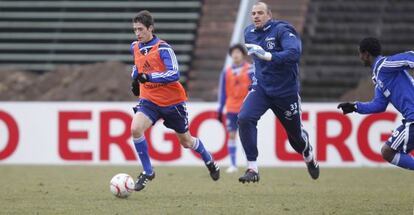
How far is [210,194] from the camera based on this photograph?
11531 millimetres

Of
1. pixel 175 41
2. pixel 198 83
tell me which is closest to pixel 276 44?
pixel 198 83

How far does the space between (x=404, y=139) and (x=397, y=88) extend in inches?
21.6

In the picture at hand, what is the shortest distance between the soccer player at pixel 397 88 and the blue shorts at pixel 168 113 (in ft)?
8.81

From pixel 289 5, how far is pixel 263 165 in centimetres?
816

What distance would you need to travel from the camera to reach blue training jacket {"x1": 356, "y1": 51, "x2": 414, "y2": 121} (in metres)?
9.77

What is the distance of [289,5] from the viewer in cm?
2592

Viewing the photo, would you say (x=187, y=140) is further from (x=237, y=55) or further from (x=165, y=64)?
(x=237, y=55)

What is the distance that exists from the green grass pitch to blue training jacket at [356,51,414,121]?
1.08 m

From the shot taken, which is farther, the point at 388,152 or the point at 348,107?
the point at 348,107

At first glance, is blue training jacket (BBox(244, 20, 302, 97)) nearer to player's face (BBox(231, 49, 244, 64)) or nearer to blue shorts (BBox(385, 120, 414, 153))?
blue shorts (BBox(385, 120, 414, 153))

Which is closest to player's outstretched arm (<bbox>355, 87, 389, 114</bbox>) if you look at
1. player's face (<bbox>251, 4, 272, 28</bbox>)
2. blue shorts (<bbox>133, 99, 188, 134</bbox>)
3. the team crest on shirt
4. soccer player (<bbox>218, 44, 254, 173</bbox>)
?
the team crest on shirt

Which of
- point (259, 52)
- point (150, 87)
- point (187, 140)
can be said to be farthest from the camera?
point (187, 140)

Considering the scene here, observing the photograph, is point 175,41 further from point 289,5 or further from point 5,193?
point 5,193

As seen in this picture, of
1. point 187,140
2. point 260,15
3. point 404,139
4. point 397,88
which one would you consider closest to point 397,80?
point 397,88
